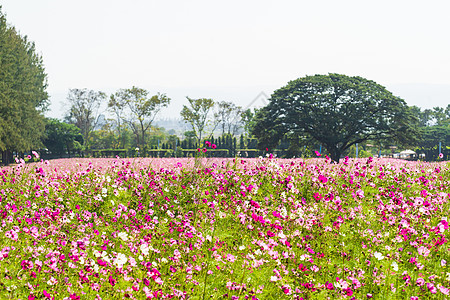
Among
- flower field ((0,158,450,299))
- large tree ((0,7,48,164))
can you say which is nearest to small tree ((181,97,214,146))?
large tree ((0,7,48,164))

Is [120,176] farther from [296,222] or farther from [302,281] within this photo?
[302,281]

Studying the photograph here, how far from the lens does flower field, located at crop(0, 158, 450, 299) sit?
419 centimetres

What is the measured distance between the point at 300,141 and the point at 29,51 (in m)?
28.4

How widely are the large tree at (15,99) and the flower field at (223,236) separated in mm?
20612

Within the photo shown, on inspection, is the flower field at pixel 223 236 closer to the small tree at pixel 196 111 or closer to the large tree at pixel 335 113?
the large tree at pixel 335 113

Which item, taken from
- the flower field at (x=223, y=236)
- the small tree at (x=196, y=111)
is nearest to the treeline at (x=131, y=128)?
the small tree at (x=196, y=111)

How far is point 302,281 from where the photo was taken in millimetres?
4938

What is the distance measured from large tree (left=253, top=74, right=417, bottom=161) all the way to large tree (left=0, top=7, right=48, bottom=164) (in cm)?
1892

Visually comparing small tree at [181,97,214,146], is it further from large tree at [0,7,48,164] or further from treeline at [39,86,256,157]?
large tree at [0,7,48,164]

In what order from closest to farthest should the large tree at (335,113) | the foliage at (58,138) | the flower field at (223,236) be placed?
the flower field at (223,236) → the large tree at (335,113) → the foliage at (58,138)

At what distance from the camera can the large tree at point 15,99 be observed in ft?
88.4

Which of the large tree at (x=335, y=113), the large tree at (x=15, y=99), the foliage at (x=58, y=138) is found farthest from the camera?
the foliage at (x=58, y=138)

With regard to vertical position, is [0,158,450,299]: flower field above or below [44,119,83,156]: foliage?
below

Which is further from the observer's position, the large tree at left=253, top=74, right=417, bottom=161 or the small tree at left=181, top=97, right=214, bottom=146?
the small tree at left=181, top=97, right=214, bottom=146
